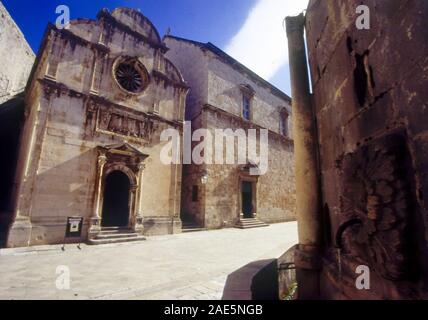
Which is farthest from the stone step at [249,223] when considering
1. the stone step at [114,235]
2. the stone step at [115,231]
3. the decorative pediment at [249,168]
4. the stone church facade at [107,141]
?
the stone step at [115,231]

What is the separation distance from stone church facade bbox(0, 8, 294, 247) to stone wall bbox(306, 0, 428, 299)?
9218 millimetres

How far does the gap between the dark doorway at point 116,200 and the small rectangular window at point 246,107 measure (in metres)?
10.9

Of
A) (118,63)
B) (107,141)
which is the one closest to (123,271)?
(107,141)

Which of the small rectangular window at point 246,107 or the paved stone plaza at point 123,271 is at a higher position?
the small rectangular window at point 246,107

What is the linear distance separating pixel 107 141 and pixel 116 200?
119 inches

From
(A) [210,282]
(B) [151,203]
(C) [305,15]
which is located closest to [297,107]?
(C) [305,15]

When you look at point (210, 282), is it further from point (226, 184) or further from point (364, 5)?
point (226, 184)

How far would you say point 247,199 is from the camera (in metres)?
16.5

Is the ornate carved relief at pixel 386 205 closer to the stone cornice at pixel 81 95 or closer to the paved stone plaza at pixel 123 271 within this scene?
the paved stone plaza at pixel 123 271

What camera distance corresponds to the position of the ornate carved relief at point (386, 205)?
4.47ft

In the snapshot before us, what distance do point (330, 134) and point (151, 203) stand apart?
10.1m

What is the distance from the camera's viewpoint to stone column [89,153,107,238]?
29.8ft

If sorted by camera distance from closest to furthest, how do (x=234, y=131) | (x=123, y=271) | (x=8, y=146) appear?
(x=123, y=271) → (x=8, y=146) → (x=234, y=131)

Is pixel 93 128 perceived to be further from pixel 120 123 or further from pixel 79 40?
pixel 79 40
